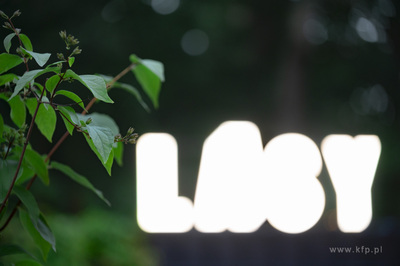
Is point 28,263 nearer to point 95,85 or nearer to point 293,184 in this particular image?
point 95,85

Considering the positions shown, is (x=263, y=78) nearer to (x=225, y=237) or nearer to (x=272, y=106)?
(x=272, y=106)

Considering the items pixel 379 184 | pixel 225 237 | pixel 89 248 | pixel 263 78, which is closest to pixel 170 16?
pixel 263 78

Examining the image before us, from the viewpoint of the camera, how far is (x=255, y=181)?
7039 mm

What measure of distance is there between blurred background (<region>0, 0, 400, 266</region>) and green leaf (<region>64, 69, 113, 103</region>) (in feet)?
24.0

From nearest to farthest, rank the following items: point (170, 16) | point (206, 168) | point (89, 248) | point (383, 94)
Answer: point (89, 248) < point (206, 168) < point (170, 16) < point (383, 94)

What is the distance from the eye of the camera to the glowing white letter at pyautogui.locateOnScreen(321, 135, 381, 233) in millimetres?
6633

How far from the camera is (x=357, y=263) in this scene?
19.1 ft

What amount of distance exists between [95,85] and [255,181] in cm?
635

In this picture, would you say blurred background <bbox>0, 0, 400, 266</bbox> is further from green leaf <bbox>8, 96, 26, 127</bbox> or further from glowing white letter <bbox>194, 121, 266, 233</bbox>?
green leaf <bbox>8, 96, 26, 127</bbox>

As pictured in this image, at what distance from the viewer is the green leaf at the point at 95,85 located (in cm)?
77

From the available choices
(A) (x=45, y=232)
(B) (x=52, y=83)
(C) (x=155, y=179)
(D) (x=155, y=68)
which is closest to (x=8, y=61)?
(B) (x=52, y=83)

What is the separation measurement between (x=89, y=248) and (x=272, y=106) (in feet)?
29.9

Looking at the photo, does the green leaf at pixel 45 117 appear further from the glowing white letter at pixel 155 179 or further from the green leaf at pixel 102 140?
the glowing white letter at pixel 155 179

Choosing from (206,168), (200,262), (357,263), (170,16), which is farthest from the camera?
(170,16)
